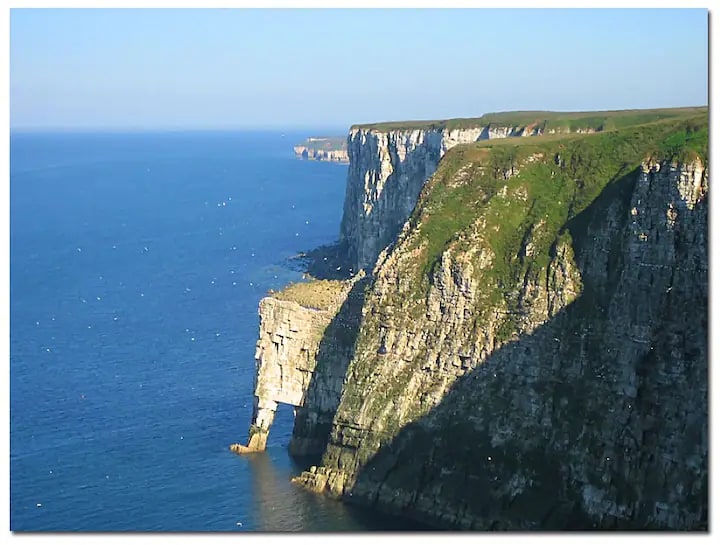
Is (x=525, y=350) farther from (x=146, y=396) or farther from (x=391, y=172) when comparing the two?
(x=391, y=172)

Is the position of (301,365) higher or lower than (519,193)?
lower

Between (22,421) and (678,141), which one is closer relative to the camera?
(678,141)

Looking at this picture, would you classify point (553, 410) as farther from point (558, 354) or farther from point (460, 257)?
point (460, 257)

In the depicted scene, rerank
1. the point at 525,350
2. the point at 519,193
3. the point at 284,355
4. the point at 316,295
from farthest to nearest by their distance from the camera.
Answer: the point at 316,295
the point at 284,355
the point at 519,193
the point at 525,350

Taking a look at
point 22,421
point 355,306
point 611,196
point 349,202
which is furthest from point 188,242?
point 611,196

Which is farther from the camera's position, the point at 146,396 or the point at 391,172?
the point at 391,172

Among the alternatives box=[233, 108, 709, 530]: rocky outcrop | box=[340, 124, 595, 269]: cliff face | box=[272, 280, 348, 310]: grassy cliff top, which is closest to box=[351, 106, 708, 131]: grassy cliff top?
box=[340, 124, 595, 269]: cliff face

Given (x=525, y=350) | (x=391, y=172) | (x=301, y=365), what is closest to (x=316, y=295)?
(x=301, y=365)


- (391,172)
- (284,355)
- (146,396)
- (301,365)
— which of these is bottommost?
(146,396)
